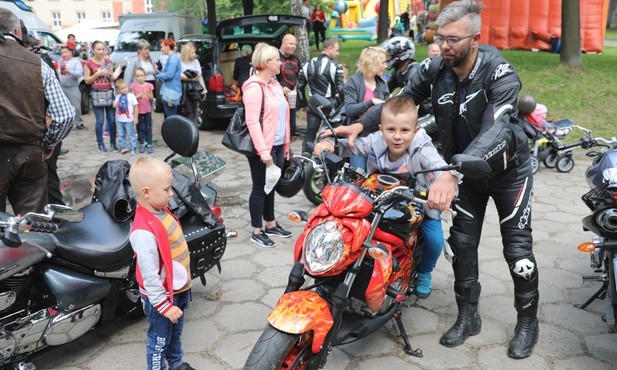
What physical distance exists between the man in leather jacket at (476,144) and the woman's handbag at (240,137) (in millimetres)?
1461

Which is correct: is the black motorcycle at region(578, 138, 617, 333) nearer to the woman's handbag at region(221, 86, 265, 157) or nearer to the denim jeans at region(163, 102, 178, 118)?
the woman's handbag at region(221, 86, 265, 157)

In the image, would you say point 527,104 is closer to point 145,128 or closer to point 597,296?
point 597,296

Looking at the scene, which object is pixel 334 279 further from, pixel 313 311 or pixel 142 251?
pixel 142 251

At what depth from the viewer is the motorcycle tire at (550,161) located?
8062mm

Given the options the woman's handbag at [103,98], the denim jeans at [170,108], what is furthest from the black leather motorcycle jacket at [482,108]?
the woman's handbag at [103,98]

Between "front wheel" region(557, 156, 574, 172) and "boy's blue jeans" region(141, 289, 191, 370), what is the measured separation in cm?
644

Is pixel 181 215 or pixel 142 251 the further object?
pixel 181 215

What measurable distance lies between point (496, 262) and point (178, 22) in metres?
14.7

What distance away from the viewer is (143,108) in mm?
9227

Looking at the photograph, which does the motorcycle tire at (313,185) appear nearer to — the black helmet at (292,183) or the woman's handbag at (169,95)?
the black helmet at (292,183)

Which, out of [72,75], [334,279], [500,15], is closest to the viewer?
[334,279]

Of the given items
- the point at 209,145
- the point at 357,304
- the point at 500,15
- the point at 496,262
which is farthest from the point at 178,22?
the point at 357,304

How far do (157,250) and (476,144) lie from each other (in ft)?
5.63

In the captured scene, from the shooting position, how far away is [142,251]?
2787mm
